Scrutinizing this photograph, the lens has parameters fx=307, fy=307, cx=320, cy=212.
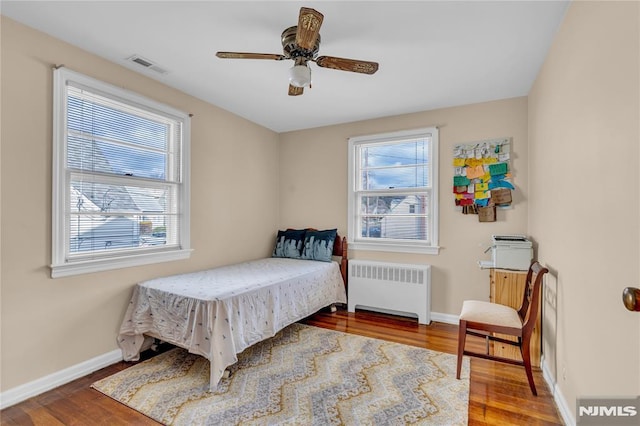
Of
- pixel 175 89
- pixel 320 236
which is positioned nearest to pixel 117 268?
pixel 175 89

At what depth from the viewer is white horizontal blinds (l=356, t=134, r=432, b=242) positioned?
3.79 meters

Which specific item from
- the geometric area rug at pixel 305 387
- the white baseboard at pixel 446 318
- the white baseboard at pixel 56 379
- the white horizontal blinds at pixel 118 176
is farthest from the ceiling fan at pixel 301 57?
the white baseboard at pixel 446 318

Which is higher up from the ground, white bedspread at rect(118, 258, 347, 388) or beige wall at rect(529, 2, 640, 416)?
beige wall at rect(529, 2, 640, 416)

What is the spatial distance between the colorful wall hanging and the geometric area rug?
1.63m

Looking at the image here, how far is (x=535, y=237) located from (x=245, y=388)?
2862 mm

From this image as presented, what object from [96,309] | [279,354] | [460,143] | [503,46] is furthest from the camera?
[460,143]

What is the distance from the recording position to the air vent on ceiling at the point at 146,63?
2529 mm

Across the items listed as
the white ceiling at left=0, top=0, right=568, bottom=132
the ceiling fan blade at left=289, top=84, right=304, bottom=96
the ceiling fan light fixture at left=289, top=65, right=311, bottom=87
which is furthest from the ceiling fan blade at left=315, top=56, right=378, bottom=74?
the ceiling fan blade at left=289, top=84, right=304, bottom=96

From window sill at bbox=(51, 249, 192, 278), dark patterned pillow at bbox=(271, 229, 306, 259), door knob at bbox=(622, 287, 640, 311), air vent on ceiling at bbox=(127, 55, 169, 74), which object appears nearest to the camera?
door knob at bbox=(622, 287, 640, 311)

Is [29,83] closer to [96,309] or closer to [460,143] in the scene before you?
[96,309]

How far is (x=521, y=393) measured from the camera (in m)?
2.14

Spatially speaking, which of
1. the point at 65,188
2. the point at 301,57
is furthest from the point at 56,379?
the point at 301,57

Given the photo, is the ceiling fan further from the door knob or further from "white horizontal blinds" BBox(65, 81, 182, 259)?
the door knob

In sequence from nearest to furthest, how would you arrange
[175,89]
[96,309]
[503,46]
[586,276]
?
Answer: [586,276], [503,46], [96,309], [175,89]
